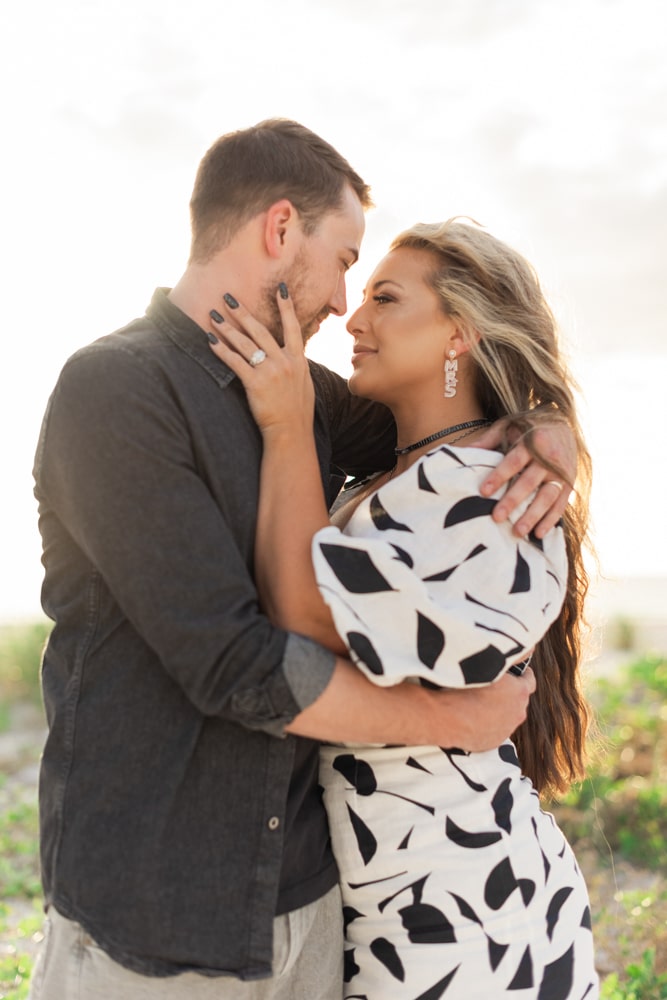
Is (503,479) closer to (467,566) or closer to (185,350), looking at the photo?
(467,566)

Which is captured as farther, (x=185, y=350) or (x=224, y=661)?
(x=185, y=350)

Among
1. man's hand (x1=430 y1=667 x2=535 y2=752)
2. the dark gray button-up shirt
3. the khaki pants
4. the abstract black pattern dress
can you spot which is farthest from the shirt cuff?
the khaki pants

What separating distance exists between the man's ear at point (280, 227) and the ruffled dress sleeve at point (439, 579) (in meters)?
0.59

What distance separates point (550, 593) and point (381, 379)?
844 mm

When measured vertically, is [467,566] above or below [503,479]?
below

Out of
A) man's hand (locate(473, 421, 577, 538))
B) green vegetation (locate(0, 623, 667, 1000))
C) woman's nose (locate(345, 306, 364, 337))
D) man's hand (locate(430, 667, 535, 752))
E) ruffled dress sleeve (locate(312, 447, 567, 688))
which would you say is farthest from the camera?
green vegetation (locate(0, 623, 667, 1000))

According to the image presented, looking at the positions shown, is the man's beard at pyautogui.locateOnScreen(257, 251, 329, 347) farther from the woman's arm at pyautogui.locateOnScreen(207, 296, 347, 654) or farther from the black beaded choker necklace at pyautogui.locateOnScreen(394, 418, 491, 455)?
the black beaded choker necklace at pyautogui.locateOnScreen(394, 418, 491, 455)

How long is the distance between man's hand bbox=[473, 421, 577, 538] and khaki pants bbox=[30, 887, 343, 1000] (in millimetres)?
939

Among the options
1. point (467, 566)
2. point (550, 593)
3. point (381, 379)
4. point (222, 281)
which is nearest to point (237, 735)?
point (467, 566)

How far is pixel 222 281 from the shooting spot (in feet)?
7.71

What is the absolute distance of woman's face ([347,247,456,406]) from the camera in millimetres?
2840

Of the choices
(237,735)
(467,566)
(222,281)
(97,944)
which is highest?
(222,281)

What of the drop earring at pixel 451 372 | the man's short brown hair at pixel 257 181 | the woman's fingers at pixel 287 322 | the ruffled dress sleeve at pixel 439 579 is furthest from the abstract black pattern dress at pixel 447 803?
the man's short brown hair at pixel 257 181

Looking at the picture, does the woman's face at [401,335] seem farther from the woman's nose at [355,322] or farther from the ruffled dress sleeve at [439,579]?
the ruffled dress sleeve at [439,579]
